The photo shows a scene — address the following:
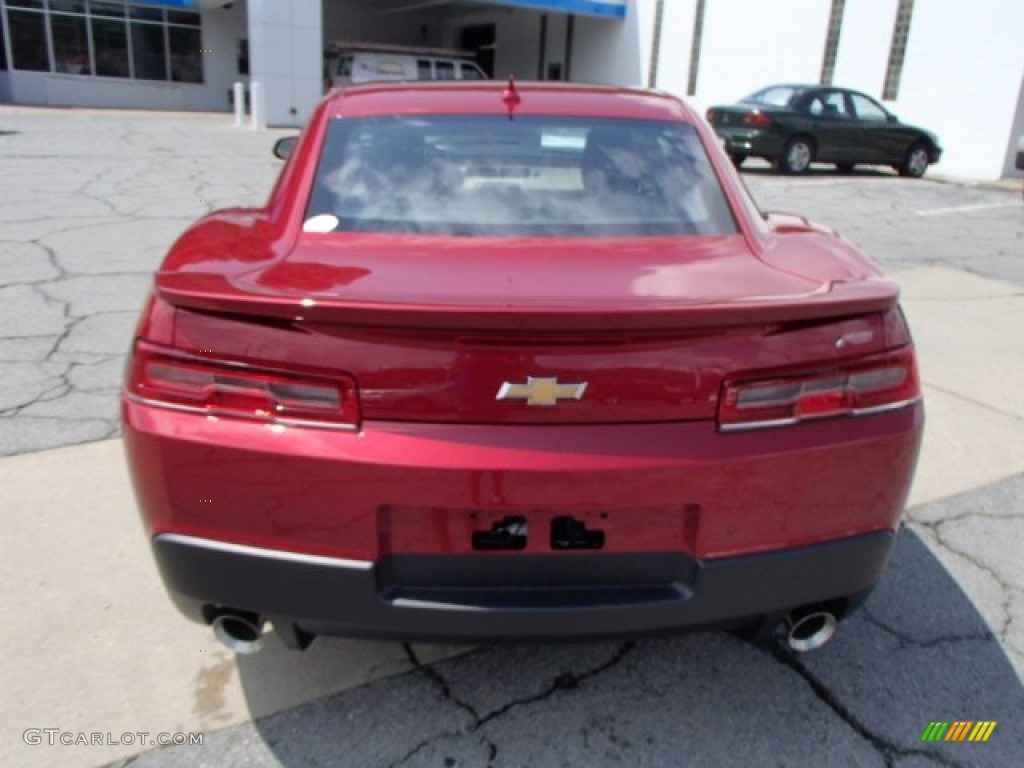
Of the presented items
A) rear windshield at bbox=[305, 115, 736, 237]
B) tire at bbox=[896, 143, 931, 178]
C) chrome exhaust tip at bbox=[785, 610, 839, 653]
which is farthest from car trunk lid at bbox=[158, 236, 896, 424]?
tire at bbox=[896, 143, 931, 178]

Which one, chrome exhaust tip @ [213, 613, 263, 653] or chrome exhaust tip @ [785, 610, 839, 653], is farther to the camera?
chrome exhaust tip @ [785, 610, 839, 653]

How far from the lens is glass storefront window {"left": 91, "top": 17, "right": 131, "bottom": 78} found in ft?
86.2

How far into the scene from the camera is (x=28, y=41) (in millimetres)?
25328

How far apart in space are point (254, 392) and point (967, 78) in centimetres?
1940

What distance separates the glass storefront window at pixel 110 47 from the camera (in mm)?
26281

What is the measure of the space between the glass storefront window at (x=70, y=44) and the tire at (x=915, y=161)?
79.0ft

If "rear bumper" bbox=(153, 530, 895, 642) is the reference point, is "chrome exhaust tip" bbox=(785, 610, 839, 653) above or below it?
below

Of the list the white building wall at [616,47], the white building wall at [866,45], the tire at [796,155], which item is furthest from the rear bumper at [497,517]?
the white building wall at [616,47]

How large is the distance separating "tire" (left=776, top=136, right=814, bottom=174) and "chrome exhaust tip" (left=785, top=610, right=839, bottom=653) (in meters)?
14.5

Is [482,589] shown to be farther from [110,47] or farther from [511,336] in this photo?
[110,47]

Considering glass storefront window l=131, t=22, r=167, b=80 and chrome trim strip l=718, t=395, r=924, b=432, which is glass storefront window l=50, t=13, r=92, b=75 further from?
chrome trim strip l=718, t=395, r=924, b=432

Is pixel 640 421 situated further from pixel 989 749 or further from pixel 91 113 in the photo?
pixel 91 113

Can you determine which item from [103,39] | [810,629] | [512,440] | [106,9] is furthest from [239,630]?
[106,9]

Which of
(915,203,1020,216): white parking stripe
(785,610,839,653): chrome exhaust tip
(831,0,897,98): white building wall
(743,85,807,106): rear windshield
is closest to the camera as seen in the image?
(785,610,839,653): chrome exhaust tip
